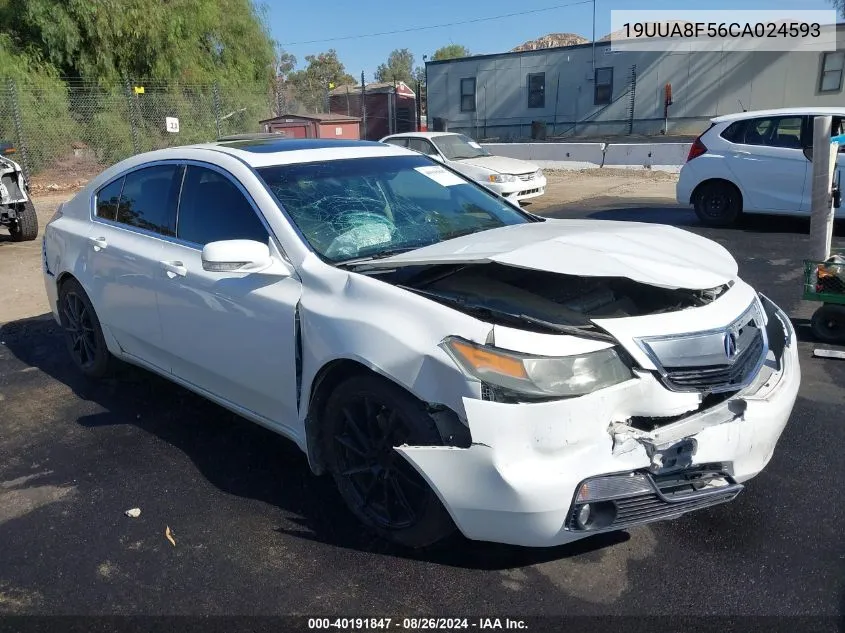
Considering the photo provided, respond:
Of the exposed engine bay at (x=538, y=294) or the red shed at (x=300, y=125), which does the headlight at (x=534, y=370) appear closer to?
the exposed engine bay at (x=538, y=294)

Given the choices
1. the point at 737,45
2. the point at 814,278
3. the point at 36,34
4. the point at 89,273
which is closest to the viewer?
the point at 89,273

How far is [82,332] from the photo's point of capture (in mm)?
5000

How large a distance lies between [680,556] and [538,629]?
749 millimetres

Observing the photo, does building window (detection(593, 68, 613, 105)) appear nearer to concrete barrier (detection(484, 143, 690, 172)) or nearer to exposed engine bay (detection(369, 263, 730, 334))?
concrete barrier (detection(484, 143, 690, 172))

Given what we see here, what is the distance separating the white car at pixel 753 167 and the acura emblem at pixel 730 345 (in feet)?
24.8

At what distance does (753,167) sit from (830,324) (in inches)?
206

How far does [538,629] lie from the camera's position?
2543 mm

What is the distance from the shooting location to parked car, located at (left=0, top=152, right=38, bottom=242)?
10.2m

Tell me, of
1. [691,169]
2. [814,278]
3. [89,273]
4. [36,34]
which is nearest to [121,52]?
[36,34]

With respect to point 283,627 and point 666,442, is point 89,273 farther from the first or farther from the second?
point 666,442

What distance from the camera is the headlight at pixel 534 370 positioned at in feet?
8.25

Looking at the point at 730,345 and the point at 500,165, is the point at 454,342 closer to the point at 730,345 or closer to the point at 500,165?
A: the point at 730,345

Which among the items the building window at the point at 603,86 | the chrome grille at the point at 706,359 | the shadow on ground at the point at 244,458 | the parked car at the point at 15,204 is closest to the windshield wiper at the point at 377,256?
the shadow on ground at the point at 244,458

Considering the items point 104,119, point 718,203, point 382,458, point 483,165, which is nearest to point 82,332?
point 382,458
